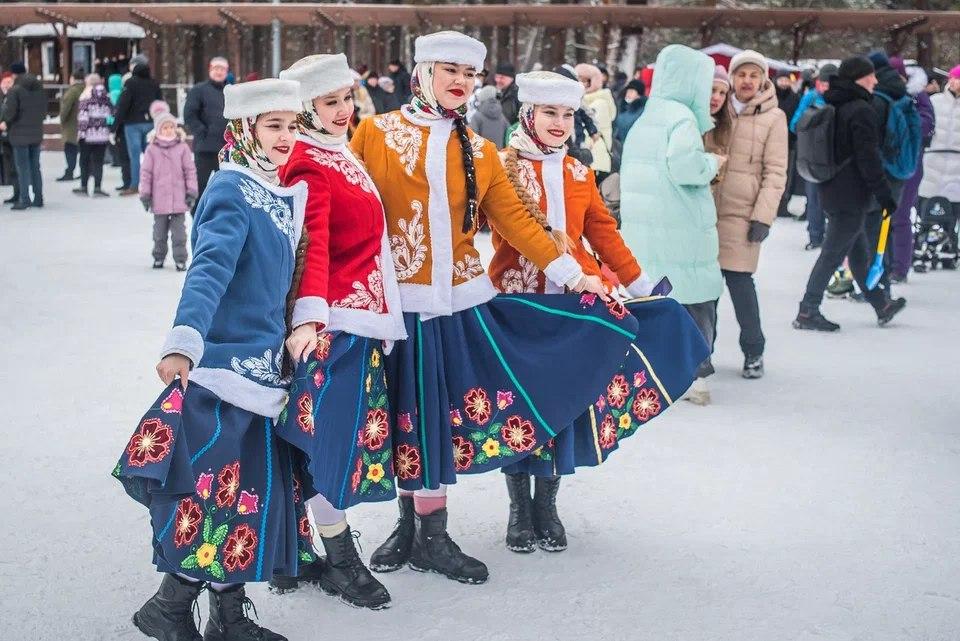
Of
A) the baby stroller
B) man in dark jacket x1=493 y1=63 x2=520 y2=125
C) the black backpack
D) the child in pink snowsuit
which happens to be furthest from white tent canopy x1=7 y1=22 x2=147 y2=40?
the black backpack

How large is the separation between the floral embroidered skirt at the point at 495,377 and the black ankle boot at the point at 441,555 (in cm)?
20

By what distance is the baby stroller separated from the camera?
9766mm

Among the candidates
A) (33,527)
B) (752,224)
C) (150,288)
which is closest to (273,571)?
(33,527)

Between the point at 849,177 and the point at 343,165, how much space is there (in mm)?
4733

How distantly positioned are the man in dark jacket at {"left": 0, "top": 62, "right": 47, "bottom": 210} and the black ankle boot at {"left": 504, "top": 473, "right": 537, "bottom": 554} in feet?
34.9

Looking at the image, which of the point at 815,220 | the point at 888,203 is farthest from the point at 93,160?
the point at 888,203

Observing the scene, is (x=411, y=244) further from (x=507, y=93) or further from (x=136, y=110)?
(x=136, y=110)

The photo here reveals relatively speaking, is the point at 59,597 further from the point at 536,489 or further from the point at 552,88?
the point at 552,88

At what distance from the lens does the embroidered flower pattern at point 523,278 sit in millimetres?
3803

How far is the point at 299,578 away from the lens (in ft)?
11.4

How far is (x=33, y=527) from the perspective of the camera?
153 inches

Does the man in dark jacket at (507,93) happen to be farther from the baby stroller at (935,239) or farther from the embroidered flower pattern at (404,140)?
the embroidered flower pattern at (404,140)

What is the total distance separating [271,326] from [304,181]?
45 centimetres

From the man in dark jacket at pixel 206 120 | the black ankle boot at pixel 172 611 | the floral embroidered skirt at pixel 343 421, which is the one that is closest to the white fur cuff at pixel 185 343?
the floral embroidered skirt at pixel 343 421
